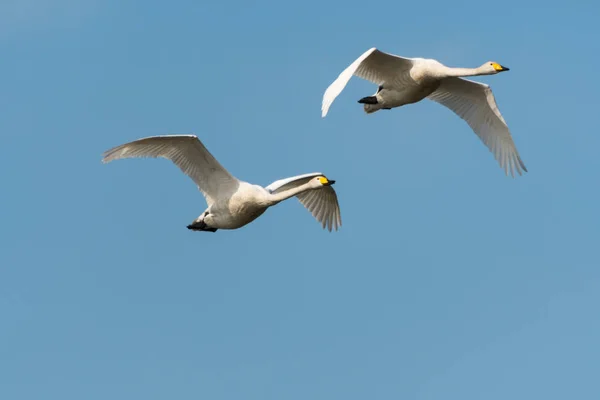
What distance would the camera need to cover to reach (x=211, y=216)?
2620 centimetres

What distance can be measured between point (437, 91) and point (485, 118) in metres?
1.17

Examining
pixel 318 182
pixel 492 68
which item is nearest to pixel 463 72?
pixel 492 68

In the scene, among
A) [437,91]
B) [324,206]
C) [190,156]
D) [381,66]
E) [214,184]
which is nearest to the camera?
[190,156]

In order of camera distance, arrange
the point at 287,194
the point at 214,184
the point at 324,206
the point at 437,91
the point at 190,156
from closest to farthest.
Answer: the point at 287,194 → the point at 190,156 → the point at 214,184 → the point at 324,206 → the point at 437,91

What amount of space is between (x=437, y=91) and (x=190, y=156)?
656 centimetres

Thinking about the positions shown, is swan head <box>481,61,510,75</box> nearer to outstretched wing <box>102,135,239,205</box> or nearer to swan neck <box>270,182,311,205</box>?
swan neck <box>270,182,311,205</box>

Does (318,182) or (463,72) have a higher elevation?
(463,72)

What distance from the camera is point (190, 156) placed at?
25.9m

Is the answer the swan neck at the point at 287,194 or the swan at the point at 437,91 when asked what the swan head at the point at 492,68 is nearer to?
the swan at the point at 437,91

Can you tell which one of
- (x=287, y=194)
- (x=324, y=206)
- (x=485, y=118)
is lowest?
(x=287, y=194)

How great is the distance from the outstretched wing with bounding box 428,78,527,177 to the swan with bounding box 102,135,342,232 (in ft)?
15.2

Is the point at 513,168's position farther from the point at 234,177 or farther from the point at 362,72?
the point at 234,177

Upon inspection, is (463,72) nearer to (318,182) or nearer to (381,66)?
(381,66)

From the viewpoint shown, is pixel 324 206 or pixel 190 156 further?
pixel 324 206
